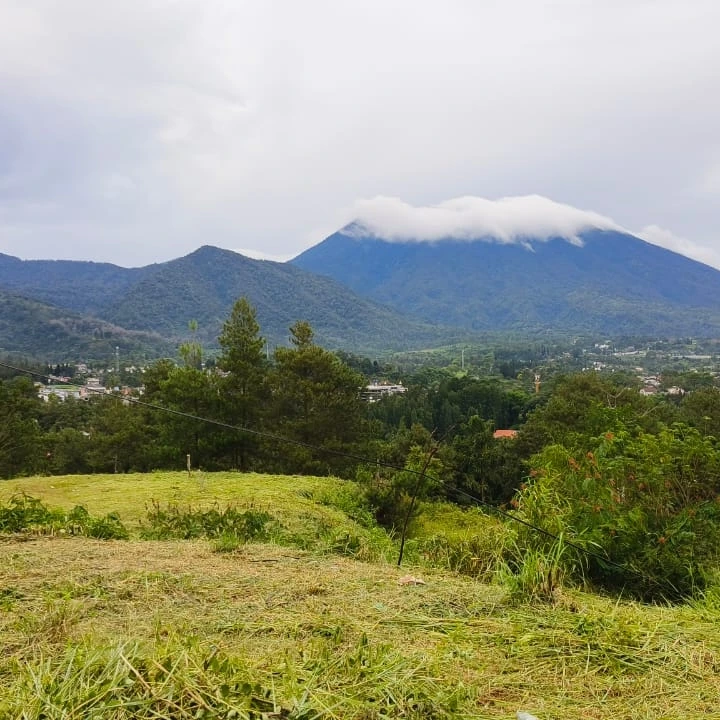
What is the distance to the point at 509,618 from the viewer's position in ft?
8.40

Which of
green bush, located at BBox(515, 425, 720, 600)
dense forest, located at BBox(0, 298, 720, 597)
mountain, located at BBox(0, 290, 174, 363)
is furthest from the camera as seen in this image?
mountain, located at BBox(0, 290, 174, 363)

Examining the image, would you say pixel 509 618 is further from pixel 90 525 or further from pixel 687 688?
pixel 90 525

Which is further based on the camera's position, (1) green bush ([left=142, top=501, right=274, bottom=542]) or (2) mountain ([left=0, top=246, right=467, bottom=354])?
(2) mountain ([left=0, top=246, right=467, bottom=354])

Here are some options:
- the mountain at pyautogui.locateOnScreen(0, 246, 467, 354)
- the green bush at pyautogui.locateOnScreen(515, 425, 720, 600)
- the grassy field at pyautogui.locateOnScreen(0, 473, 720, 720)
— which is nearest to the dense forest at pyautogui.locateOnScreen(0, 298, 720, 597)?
the green bush at pyautogui.locateOnScreen(515, 425, 720, 600)

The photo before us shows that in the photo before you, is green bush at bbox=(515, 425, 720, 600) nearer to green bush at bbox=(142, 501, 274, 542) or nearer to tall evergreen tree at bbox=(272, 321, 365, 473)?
green bush at bbox=(142, 501, 274, 542)

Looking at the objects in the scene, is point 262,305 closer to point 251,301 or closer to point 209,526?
Answer: point 251,301

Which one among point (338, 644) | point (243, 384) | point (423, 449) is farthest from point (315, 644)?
point (423, 449)

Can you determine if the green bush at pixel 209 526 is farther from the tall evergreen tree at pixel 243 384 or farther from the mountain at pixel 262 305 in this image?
the mountain at pixel 262 305

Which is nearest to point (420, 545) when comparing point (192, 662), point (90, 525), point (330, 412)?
point (90, 525)

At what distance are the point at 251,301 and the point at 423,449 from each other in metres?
153

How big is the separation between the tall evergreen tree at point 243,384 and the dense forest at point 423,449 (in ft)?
→ 0.15

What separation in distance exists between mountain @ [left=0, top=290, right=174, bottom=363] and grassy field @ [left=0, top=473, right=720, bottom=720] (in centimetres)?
9958

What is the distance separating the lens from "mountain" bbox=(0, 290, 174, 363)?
10175 centimetres

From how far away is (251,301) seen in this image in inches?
6486
